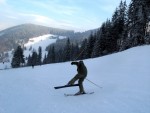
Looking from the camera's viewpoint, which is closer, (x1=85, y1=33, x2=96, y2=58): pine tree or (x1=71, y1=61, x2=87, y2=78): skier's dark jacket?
(x1=71, y1=61, x2=87, y2=78): skier's dark jacket

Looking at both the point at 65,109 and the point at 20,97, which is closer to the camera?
the point at 65,109

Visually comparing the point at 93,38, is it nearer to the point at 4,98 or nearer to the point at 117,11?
the point at 117,11

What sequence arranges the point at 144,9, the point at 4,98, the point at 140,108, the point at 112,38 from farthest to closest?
the point at 112,38
the point at 144,9
the point at 4,98
the point at 140,108

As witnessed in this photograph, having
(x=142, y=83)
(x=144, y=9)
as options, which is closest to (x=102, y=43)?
(x=144, y=9)

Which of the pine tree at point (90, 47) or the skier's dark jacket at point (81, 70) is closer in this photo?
the skier's dark jacket at point (81, 70)

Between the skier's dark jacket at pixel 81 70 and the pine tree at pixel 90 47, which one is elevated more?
the pine tree at pixel 90 47

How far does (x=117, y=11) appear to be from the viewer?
65.5m

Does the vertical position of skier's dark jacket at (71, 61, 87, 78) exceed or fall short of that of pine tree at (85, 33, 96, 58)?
it falls short

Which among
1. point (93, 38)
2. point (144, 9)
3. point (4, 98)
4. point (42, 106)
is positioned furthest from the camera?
point (93, 38)

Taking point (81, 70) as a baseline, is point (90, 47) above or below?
above

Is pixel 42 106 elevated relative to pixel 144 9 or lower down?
lower down

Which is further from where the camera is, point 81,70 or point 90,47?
point 90,47

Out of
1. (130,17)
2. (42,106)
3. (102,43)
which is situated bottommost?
(42,106)

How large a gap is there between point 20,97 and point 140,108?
254 inches
